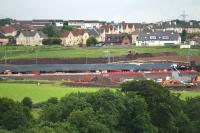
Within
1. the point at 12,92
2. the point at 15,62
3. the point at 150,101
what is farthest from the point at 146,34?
the point at 150,101

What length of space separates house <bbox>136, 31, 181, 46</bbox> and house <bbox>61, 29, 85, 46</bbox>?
44.6ft

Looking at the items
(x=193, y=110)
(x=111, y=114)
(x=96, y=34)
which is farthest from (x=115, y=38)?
(x=111, y=114)

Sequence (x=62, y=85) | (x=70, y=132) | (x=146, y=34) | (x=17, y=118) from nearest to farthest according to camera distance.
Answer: (x=70, y=132) < (x=17, y=118) < (x=62, y=85) < (x=146, y=34)

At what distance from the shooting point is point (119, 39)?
106 m

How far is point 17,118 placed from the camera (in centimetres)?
2539

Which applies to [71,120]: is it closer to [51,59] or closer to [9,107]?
[9,107]

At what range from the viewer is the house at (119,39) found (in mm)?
103938

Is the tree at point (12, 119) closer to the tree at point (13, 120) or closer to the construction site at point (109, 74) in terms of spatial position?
the tree at point (13, 120)

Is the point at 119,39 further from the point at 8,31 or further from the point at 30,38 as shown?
the point at 8,31

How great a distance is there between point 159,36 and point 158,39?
637 mm

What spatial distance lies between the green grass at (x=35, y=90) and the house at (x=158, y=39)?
165 feet

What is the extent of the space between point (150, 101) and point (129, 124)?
3.99 metres

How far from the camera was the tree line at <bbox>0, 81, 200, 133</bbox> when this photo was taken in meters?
23.7

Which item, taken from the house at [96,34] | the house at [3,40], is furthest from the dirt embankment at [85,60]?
the house at [96,34]
